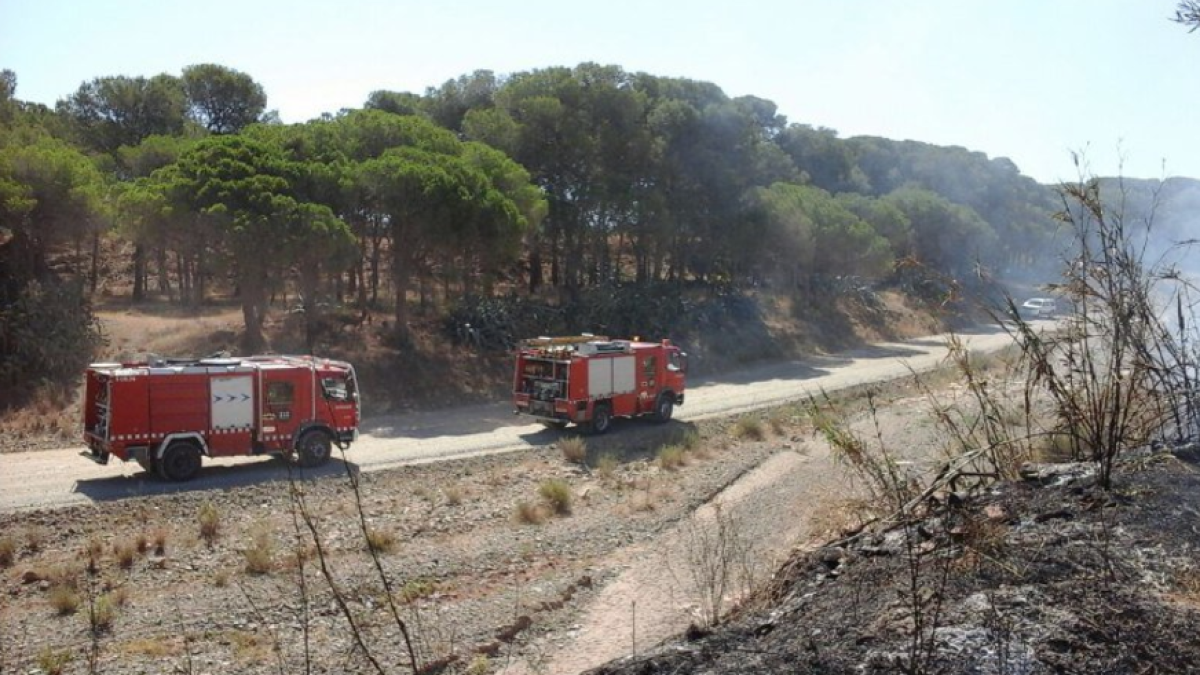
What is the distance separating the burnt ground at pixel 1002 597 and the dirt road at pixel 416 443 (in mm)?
2517

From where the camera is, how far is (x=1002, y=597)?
5652mm

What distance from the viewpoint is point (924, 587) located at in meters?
5.99

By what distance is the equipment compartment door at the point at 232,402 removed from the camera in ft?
61.4

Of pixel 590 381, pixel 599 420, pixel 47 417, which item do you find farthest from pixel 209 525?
pixel 599 420

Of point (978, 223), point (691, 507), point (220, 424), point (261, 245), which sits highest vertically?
point (978, 223)

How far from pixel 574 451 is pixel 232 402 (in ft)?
25.2

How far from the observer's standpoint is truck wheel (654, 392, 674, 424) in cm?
2667

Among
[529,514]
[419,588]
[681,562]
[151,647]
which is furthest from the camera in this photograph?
[529,514]

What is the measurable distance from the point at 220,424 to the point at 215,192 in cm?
1002

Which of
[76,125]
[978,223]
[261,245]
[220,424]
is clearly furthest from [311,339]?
[978,223]

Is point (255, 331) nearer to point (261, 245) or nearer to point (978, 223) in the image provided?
point (261, 245)

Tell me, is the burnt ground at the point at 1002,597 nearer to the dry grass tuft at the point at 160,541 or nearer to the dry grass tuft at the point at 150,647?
the dry grass tuft at the point at 150,647

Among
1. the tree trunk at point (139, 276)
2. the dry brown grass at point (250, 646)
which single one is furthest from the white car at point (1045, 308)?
the tree trunk at point (139, 276)

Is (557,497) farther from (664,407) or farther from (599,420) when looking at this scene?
(664,407)
